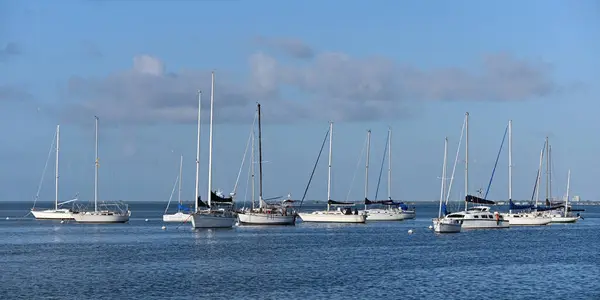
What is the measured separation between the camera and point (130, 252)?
82.5 m

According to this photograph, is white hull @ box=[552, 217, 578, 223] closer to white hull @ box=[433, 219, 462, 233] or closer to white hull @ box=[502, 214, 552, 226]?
white hull @ box=[502, 214, 552, 226]

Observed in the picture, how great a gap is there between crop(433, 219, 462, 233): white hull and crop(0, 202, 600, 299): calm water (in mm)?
2236

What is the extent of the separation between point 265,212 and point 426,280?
62574 millimetres

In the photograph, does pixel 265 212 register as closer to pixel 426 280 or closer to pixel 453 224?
pixel 453 224

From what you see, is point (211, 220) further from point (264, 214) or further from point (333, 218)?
point (333, 218)

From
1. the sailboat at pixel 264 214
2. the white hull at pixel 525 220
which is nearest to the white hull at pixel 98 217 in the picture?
the sailboat at pixel 264 214

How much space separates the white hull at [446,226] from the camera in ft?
360

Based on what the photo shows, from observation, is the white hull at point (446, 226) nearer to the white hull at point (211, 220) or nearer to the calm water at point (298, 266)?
the calm water at point (298, 266)

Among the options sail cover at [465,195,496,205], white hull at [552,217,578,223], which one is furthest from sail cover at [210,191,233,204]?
white hull at [552,217,578,223]

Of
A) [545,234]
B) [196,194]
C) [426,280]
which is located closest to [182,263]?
[426,280]

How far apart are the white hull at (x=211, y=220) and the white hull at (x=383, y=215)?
45.5m

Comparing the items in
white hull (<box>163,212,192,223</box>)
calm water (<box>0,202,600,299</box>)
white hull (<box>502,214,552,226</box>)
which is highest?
white hull (<box>502,214,552,226</box>)

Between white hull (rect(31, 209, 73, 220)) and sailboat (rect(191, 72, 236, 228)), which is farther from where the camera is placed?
white hull (rect(31, 209, 73, 220))

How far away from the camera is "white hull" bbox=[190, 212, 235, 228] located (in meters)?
111
